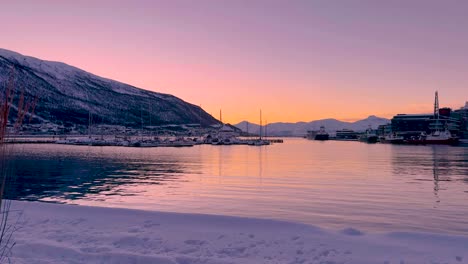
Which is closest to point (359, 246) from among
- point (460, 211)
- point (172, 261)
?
point (172, 261)

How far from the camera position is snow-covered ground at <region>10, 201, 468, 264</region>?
8.02 m

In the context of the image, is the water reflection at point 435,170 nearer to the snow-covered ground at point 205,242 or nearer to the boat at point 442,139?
the snow-covered ground at point 205,242

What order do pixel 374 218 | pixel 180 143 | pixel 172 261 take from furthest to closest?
pixel 180 143 < pixel 374 218 < pixel 172 261

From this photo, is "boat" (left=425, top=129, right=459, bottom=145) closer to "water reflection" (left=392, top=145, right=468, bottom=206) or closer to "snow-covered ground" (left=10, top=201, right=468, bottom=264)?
"water reflection" (left=392, top=145, right=468, bottom=206)

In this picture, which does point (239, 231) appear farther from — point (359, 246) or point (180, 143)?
point (180, 143)

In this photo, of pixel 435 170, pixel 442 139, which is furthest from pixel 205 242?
pixel 442 139

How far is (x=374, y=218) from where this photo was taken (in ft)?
50.6

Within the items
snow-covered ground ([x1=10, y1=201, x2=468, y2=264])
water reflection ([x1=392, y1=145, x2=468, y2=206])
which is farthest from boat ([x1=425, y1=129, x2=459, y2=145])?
snow-covered ground ([x1=10, y1=201, x2=468, y2=264])

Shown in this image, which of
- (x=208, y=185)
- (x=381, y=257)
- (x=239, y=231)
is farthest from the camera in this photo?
(x=208, y=185)

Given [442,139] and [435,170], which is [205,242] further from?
[442,139]

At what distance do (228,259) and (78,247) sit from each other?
10.7 feet

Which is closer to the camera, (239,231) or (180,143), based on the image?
(239,231)

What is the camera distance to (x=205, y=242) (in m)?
9.38

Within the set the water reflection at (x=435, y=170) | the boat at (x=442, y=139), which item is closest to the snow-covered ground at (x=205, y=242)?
the water reflection at (x=435, y=170)
